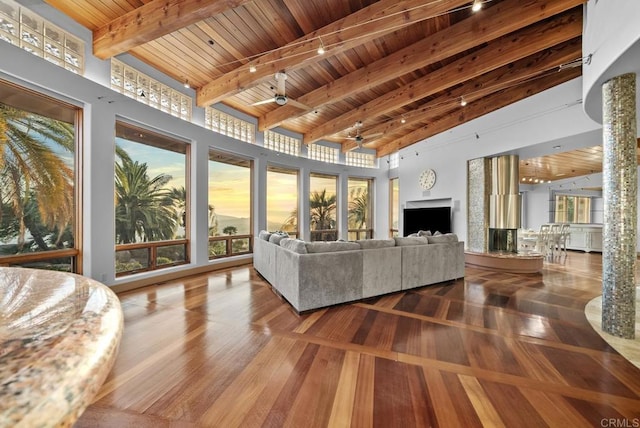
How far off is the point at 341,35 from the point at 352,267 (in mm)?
3149

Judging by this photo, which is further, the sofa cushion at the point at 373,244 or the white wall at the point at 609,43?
the sofa cushion at the point at 373,244

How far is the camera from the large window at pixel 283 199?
8.04m

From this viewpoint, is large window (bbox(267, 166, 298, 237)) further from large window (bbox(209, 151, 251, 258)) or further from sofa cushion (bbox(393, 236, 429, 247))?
sofa cushion (bbox(393, 236, 429, 247))

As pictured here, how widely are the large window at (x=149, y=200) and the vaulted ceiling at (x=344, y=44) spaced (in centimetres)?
124

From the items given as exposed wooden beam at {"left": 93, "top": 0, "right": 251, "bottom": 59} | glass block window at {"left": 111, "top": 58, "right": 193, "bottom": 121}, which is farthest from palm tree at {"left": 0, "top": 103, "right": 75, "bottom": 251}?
exposed wooden beam at {"left": 93, "top": 0, "right": 251, "bottom": 59}

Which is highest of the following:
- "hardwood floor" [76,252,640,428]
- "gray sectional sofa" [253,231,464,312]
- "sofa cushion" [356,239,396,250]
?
"sofa cushion" [356,239,396,250]

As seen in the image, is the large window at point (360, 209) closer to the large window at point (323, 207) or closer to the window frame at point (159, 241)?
the large window at point (323, 207)

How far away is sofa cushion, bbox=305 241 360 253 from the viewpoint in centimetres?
362

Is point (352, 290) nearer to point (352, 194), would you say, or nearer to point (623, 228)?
point (623, 228)

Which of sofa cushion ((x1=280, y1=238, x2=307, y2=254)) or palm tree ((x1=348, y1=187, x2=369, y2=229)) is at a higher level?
palm tree ((x1=348, y1=187, x2=369, y2=229))

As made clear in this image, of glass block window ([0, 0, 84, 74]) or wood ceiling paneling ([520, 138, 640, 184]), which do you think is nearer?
glass block window ([0, 0, 84, 74])

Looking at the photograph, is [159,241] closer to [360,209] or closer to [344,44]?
[344,44]

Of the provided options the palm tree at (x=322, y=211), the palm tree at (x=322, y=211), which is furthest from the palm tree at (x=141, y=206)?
the palm tree at (x=322, y=211)

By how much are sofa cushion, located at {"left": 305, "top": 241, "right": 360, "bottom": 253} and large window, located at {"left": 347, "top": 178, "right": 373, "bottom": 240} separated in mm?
5627
